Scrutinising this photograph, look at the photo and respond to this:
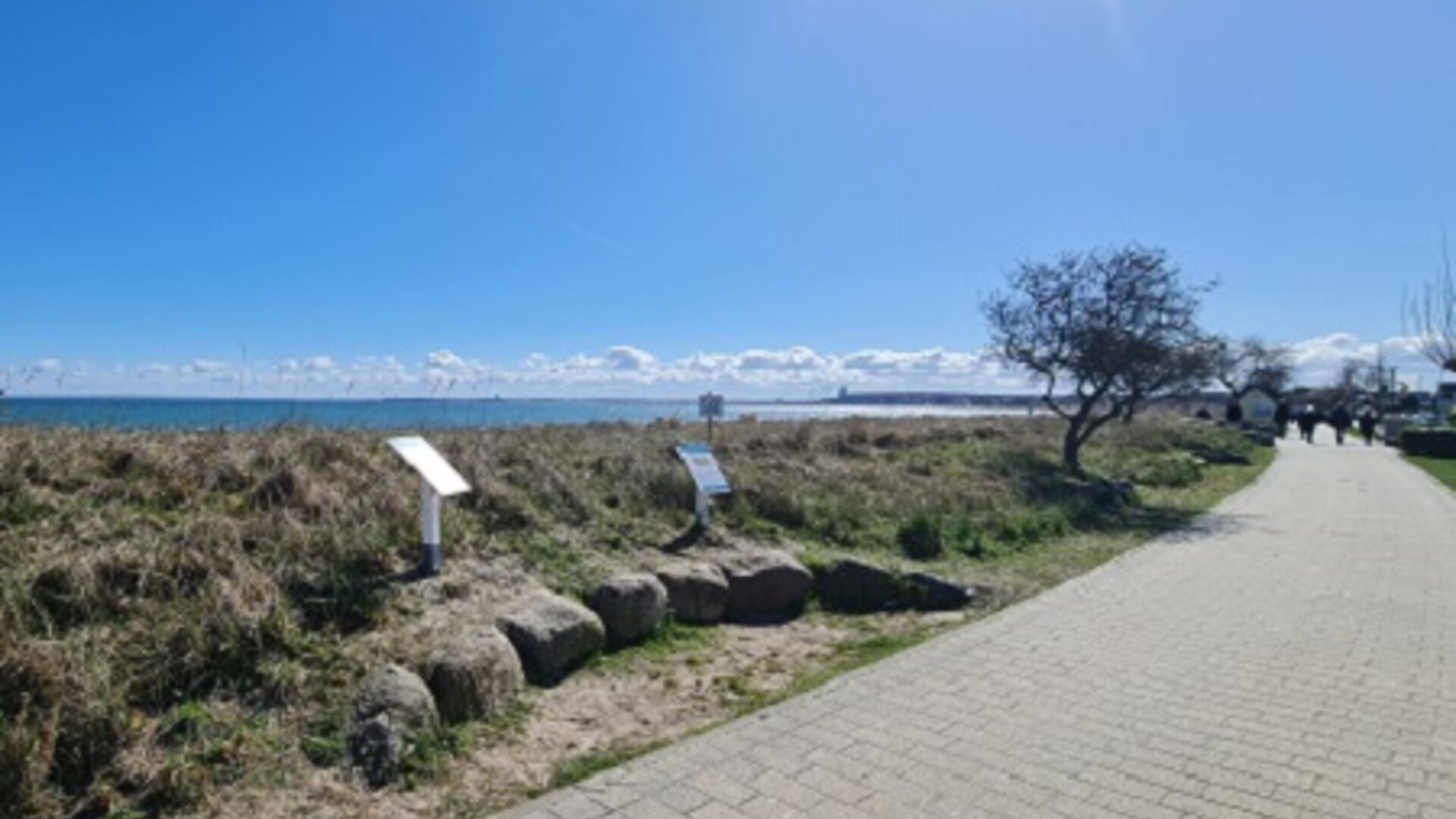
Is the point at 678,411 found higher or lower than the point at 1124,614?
higher

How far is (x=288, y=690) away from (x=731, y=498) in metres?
6.51

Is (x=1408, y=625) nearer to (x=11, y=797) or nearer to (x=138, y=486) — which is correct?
(x=11, y=797)

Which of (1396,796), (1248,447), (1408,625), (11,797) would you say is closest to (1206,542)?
(1408,625)

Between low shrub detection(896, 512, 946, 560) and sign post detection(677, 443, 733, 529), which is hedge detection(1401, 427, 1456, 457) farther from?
sign post detection(677, 443, 733, 529)

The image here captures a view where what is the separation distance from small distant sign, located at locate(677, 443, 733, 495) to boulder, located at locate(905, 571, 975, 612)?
6.78ft

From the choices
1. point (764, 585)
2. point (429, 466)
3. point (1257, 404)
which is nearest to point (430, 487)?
point (429, 466)

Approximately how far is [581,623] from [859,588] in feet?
10.7

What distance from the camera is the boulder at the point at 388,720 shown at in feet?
14.3

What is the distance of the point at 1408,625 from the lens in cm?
773

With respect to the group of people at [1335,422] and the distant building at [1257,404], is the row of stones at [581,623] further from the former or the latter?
the distant building at [1257,404]

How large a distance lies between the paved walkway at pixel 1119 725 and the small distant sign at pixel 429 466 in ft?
8.46

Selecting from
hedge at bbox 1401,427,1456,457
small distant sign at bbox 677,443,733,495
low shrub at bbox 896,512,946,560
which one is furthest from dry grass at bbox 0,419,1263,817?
hedge at bbox 1401,427,1456,457

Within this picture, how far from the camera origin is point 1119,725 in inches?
204

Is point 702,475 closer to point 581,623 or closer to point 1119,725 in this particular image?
point 581,623
